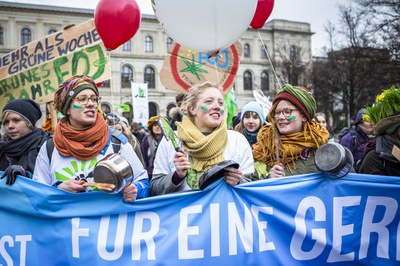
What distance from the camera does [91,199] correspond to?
2.75 metres

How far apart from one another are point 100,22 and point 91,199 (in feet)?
8.00

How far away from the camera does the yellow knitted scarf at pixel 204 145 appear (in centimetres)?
281

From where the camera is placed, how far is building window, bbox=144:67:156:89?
173 feet

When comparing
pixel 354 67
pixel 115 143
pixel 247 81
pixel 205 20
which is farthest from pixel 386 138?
pixel 247 81

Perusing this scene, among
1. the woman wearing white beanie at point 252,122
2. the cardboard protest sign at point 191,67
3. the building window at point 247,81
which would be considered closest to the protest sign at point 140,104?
the cardboard protest sign at point 191,67

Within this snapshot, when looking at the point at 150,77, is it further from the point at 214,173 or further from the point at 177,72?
the point at 214,173

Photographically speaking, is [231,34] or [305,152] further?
[231,34]

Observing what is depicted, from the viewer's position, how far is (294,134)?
3246mm

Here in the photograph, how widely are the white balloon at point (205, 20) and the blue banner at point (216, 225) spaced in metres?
1.44

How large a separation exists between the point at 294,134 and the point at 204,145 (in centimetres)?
84

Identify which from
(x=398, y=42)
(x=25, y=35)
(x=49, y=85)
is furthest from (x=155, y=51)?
(x=49, y=85)

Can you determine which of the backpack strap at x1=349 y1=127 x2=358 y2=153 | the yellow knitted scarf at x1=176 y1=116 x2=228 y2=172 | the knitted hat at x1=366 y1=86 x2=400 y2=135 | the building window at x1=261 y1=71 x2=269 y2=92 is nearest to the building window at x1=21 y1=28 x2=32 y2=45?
the building window at x1=261 y1=71 x2=269 y2=92

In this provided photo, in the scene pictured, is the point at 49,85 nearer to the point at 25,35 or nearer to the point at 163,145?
the point at 163,145

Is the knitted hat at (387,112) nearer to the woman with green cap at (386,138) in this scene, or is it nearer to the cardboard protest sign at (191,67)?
the woman with green cap at (386,138)
